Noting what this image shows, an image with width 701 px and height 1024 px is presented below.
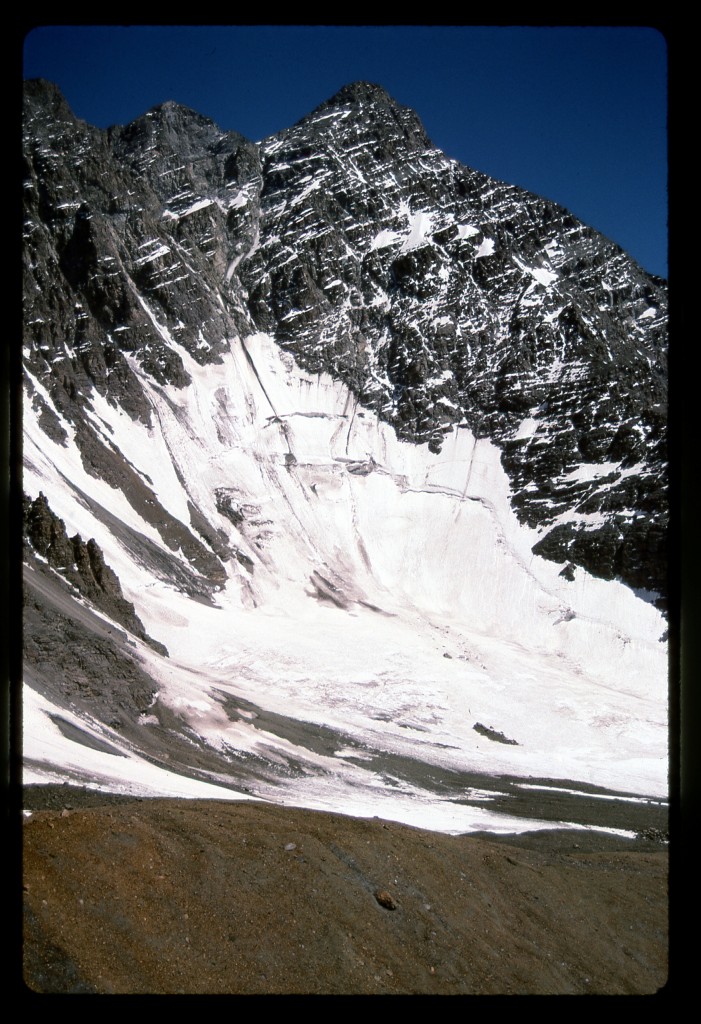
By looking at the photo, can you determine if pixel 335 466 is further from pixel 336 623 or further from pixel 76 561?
pixel 76 561

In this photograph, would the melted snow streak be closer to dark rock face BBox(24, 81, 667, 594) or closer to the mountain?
the mountain

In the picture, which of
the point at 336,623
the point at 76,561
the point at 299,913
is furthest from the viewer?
the point at 336,623

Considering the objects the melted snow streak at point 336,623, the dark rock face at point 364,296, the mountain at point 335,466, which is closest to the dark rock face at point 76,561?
the mountain at point 335,466

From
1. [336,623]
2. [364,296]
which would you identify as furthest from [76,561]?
[364,296]

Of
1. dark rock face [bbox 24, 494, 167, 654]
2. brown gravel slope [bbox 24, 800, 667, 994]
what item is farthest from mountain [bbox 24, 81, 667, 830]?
brown gravel slope [bbox 24, 800, 667, 994]

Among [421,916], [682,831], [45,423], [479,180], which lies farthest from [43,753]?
[479,180]

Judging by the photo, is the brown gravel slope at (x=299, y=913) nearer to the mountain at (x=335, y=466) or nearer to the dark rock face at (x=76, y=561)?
the mountain at (x=335, y=466)

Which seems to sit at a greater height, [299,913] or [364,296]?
[364,296]
